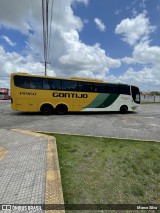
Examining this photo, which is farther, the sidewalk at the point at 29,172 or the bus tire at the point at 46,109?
the bus tire at the point at 46,109

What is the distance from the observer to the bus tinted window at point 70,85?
583 inches

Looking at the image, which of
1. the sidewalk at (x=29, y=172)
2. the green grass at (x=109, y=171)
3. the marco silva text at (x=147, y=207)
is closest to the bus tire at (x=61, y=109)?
the sidewalk at (x=29, y=172)

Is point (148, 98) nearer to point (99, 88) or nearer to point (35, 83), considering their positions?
point (99, 88)

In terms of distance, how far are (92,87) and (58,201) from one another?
1303 centimetres

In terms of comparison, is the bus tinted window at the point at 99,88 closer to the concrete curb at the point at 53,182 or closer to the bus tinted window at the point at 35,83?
the bus tinted window at the point at 35,83

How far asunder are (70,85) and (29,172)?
1121 centimetres

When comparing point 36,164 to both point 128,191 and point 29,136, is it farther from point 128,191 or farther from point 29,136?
point 29,136

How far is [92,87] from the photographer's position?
15.7m

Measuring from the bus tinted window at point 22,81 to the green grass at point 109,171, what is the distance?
8006 millimetres

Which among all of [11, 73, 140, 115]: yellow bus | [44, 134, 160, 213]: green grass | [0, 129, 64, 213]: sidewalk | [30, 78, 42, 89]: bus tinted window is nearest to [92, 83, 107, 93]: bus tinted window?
[11, 73, 140, 115]: yellow bus

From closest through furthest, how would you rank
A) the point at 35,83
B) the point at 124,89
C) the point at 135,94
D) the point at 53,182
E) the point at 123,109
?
1. the point at 53,182
2. the point at 35,83
3. the point at 124,89
4. the point at 123,109
5. the point at 135,94

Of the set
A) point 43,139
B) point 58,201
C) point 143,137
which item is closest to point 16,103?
point 43,139

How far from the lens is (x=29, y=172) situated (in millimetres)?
4289

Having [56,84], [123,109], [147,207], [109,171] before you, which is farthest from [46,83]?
[147,207]
